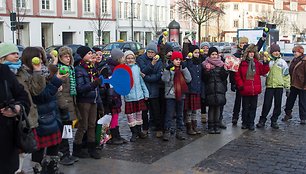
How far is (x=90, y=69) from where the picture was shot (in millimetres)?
6648

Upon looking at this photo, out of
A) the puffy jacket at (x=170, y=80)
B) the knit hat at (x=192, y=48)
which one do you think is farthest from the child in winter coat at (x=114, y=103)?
the knit hat at (x=192, y=48)

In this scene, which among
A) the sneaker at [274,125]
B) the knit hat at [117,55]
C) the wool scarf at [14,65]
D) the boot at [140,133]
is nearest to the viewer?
the wool scarf at [14,65]

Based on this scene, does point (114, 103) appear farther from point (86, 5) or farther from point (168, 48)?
point (86, 5)

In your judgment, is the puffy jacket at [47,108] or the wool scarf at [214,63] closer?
the puffy jacket at [47,108]

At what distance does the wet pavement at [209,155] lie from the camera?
6160mm

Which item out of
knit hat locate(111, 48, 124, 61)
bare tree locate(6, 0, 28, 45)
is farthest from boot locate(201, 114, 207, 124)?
bare tree locate(6, 0, 28, 45)

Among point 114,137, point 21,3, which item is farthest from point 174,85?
point 21,3

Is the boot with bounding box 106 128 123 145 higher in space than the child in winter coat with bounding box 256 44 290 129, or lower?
lower

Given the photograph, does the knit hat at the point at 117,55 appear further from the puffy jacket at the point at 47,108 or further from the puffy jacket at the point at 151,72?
the puffy jacket at the point at 47,108

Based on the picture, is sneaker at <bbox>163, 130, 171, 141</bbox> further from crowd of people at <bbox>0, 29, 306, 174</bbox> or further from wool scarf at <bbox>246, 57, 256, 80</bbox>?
wool scarf at <bbox>246, 57, 256, 80</bbox>

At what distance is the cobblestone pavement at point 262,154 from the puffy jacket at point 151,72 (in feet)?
5.81

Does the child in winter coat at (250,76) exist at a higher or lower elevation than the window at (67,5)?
lower

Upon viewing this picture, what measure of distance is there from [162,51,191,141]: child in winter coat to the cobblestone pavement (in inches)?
46.0

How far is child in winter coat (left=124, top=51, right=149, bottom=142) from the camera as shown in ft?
25.6
